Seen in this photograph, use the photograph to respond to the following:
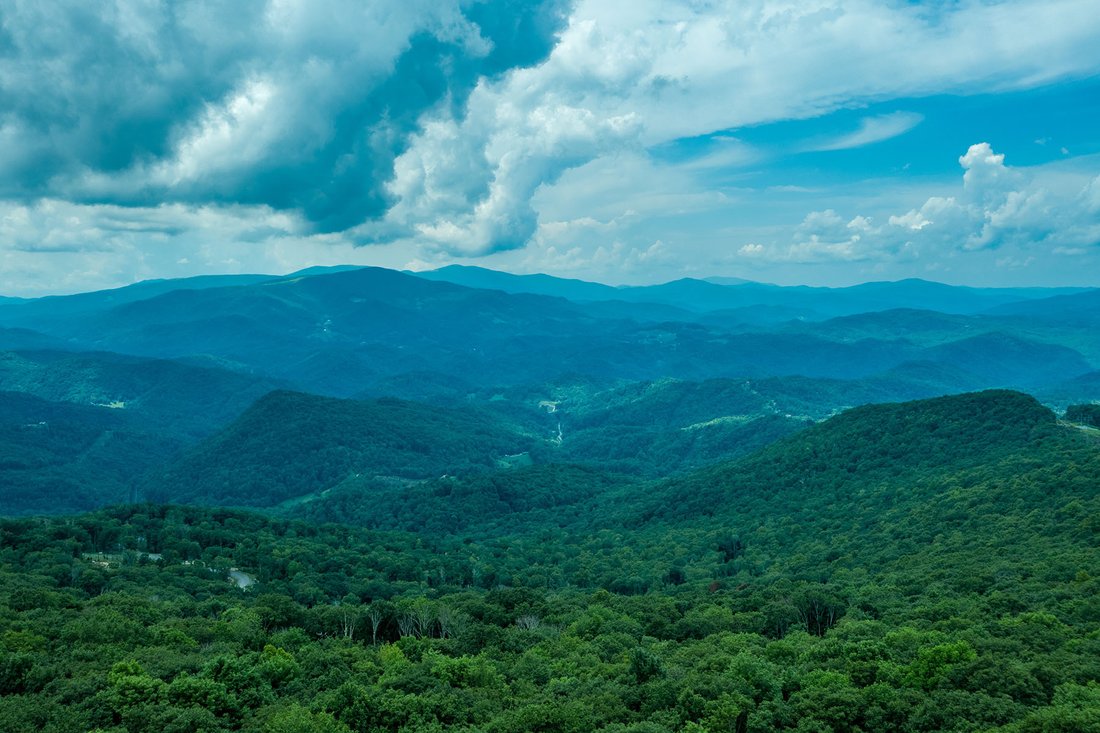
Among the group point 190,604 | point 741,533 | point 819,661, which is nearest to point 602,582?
point 741,533

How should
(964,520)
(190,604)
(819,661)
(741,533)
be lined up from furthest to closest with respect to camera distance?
(741,533) < (964,520) < (190,604) < (819,661)

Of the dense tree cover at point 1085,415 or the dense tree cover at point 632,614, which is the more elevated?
the dense tree cover at point 1085,415

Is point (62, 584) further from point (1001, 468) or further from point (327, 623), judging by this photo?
point (1001, 468)

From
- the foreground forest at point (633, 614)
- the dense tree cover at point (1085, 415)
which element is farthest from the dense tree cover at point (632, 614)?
the dense tree cover at point (1085, 415)

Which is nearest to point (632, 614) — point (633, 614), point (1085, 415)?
point (633, 614)

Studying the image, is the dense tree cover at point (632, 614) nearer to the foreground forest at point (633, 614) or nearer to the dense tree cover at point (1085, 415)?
the foreground forest at point (633, 614)

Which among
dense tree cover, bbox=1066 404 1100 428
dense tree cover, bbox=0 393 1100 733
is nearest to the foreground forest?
dense tree cover, bbox=0 393 1100 733

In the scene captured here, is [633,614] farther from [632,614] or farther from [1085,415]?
[1085,415]

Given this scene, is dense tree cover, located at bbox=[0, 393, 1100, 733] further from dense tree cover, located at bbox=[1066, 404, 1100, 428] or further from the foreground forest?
dense tree cover, located at bbox=[1066, 404, 1100, 428]
